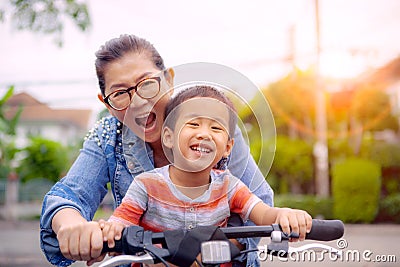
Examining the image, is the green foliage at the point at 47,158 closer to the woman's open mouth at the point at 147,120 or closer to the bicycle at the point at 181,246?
the woman's open mouth at the point at 147,120

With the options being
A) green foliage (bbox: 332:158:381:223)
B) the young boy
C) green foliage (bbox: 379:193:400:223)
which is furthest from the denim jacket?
green foliage (bbox: 379:193:400:223)

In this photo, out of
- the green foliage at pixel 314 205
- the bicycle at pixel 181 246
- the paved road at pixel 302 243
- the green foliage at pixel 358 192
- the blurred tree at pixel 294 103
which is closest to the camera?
the bicycle at pixel 181 246

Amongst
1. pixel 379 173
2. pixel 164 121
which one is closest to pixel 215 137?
pixel 164 121

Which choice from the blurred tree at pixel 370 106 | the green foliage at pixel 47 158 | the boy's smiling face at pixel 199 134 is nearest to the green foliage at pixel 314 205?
the blurred tree at pixel 370 106

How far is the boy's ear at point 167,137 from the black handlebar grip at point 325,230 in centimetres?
41

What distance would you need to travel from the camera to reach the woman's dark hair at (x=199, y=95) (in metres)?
1.53

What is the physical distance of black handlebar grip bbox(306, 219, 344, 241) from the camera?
1524 millimetres

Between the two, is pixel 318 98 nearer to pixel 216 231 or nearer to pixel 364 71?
pixel 364 71

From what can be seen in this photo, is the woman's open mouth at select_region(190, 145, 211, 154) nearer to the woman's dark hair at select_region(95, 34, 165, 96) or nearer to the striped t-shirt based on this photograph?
the striped t-shirt

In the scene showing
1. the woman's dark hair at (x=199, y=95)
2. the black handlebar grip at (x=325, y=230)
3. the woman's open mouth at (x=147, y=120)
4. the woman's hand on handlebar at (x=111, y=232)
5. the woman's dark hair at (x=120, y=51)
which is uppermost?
the woman's dark hair at (x=120, y=51)

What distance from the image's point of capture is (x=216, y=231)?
4.55 ft

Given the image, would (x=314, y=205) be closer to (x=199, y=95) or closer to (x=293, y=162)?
(x=293, y=162)

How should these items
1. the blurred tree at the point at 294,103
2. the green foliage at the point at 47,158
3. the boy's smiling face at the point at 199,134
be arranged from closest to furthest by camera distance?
the boy's smiling face at the point at 199,134
the green foliage at the point at 47,158
the blurred tree at the point at 294,103

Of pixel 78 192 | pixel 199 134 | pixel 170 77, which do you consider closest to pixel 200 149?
pixel 199 134
